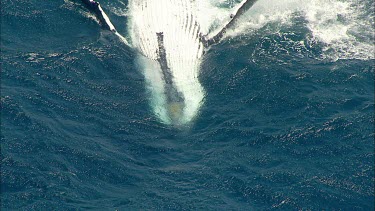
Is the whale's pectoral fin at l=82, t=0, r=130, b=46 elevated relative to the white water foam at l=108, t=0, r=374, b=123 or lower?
elevated

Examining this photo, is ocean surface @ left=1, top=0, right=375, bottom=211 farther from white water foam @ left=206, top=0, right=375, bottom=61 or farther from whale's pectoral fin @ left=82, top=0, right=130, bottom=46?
whale's pectoral fin @ left=82, top=0, right=130, bottom=46

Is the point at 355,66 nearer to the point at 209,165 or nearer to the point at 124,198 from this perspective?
the point at 209,165

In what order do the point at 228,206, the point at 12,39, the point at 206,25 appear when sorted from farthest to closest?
the point at 206,25 < the point at 12,39 < the point at 228,206

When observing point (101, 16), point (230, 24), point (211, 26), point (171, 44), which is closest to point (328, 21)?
point (230, 24)

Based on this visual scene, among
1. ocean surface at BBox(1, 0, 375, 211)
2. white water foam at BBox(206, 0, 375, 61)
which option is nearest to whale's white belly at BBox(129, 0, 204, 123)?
ocean surface at BBox(1, 0, 375, 211)

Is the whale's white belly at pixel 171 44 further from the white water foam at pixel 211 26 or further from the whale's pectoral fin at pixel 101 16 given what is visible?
the whale's pectoral fin at pixel 101 16

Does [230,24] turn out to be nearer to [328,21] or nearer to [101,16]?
[328,21]

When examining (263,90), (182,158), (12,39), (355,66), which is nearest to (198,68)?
(263,90)
